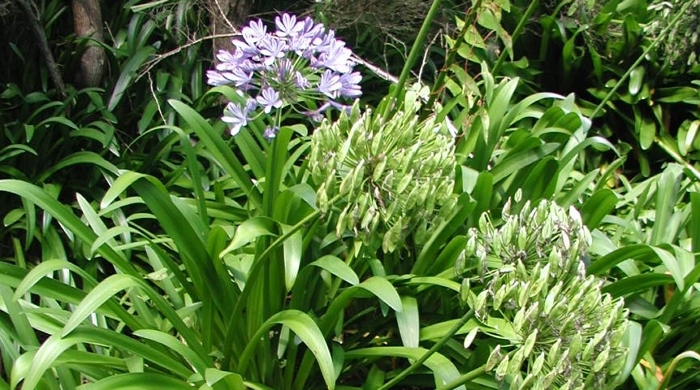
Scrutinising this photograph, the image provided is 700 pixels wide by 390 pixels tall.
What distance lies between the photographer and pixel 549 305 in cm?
135

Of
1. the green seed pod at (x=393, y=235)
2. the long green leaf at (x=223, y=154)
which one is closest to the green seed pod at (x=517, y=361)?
the green seed pod at (x=393, y=235)

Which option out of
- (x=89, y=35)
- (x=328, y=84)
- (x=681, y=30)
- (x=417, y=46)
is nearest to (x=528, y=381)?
(x=328, y=84)

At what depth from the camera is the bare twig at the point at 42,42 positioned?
341cm

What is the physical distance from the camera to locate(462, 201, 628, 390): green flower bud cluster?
135 cm

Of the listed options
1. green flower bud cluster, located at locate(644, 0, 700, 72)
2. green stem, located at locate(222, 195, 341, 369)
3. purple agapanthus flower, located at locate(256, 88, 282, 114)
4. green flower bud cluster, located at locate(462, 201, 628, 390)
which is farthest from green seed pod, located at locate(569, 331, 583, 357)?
green flower bud cluster, located at locate(644, 0, 700, 72)

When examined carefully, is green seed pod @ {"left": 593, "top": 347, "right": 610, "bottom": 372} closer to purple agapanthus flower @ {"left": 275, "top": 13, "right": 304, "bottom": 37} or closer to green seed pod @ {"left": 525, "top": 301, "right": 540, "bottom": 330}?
green seed pod @ {"left": 525, "top": 301, "right": 540, "bottom": 330}

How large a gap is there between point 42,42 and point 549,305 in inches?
113

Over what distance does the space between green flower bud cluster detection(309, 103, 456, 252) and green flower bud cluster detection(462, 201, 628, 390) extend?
0.55ft

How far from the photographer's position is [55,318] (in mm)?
2035

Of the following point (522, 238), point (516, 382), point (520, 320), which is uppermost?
point (522, 238)

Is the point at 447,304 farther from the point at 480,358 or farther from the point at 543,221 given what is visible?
the point at 543,221

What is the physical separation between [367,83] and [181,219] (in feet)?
7.81

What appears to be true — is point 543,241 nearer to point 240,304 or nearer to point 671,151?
point 240,304

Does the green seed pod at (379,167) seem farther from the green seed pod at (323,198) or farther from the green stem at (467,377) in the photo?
the green stem at (467,377)
